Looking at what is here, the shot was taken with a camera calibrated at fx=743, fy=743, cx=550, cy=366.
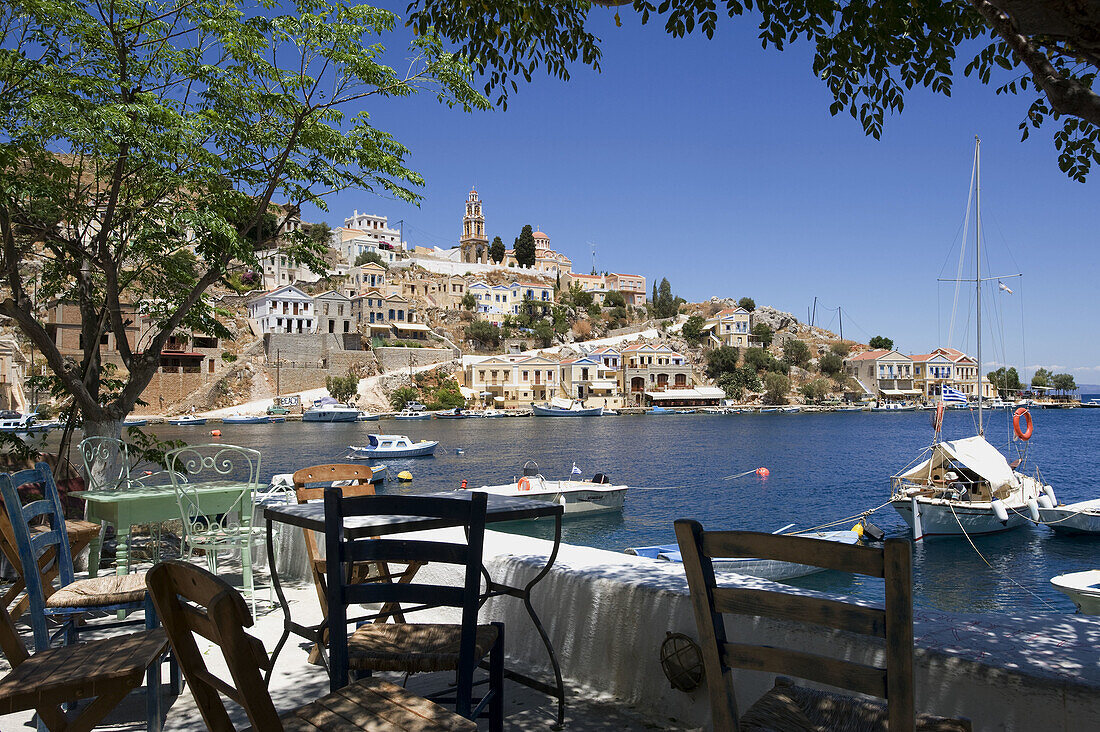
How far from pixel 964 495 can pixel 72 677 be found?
69.2ft

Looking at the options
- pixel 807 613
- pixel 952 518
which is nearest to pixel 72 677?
pixel 807 613

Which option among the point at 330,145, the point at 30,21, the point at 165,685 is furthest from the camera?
the point at 330,145

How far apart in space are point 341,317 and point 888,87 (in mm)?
72425

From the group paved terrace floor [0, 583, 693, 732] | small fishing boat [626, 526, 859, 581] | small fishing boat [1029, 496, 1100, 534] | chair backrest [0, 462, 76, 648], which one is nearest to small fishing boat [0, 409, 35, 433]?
small fishing boat [626, 526, 859, 581]

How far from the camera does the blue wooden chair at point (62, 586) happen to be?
238 cm

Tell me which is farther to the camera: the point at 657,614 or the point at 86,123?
the point at 86,123

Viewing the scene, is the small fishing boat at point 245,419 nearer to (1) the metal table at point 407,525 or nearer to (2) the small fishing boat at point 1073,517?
(2) the small fishing boat at point 1073,517

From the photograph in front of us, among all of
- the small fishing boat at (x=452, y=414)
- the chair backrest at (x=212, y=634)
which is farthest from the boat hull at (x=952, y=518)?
the small fishing boat at (x=452, y=414)

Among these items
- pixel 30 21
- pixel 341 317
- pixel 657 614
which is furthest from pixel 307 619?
pixel 341 317

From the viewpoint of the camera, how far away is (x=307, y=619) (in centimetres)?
398

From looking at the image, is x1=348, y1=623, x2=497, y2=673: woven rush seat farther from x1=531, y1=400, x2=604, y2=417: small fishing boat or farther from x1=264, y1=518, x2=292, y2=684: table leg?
x1=531, y1=400, x2=604, y2=417: small fishing boat

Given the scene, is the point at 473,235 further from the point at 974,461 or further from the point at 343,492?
the point at 343,492

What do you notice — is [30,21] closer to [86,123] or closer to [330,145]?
[86,123]

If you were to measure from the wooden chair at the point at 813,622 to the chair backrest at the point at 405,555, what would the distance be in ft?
2.14
